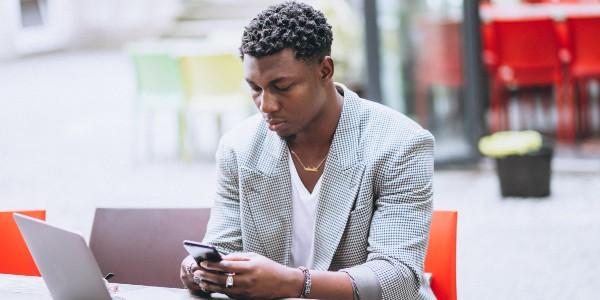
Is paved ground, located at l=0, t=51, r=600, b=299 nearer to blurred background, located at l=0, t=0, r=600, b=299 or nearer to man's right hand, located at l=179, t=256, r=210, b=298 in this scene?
blurred background, located at l=0, t=0, r=600, b=299

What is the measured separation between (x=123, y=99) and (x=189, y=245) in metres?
10.3

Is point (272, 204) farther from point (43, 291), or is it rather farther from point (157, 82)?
point (157, 82)

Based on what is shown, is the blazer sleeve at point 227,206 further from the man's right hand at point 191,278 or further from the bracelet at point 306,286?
the bracelet at point 306,286

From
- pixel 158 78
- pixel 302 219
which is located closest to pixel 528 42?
pixel 158 78

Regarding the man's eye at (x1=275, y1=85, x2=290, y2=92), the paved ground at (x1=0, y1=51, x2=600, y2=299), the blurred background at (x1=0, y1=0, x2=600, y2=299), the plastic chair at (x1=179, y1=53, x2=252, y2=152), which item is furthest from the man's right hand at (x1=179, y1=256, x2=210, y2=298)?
the plastic chair at (x1=179, y1=53, x2=252, y2=152)

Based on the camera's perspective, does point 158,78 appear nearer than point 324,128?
No

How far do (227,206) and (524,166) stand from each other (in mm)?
4434

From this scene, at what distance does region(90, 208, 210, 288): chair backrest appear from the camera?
3166 mm

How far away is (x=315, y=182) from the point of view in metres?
2.71

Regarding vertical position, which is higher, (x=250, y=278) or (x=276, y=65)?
(x=276, y=65)

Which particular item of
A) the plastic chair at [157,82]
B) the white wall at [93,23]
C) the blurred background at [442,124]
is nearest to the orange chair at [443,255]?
the blurred background at [442,124]

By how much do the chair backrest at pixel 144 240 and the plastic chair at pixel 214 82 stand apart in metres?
5.52

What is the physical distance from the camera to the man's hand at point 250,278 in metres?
2.27

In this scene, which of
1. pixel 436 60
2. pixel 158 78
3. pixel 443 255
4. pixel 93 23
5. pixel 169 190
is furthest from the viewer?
pixel 93 23
